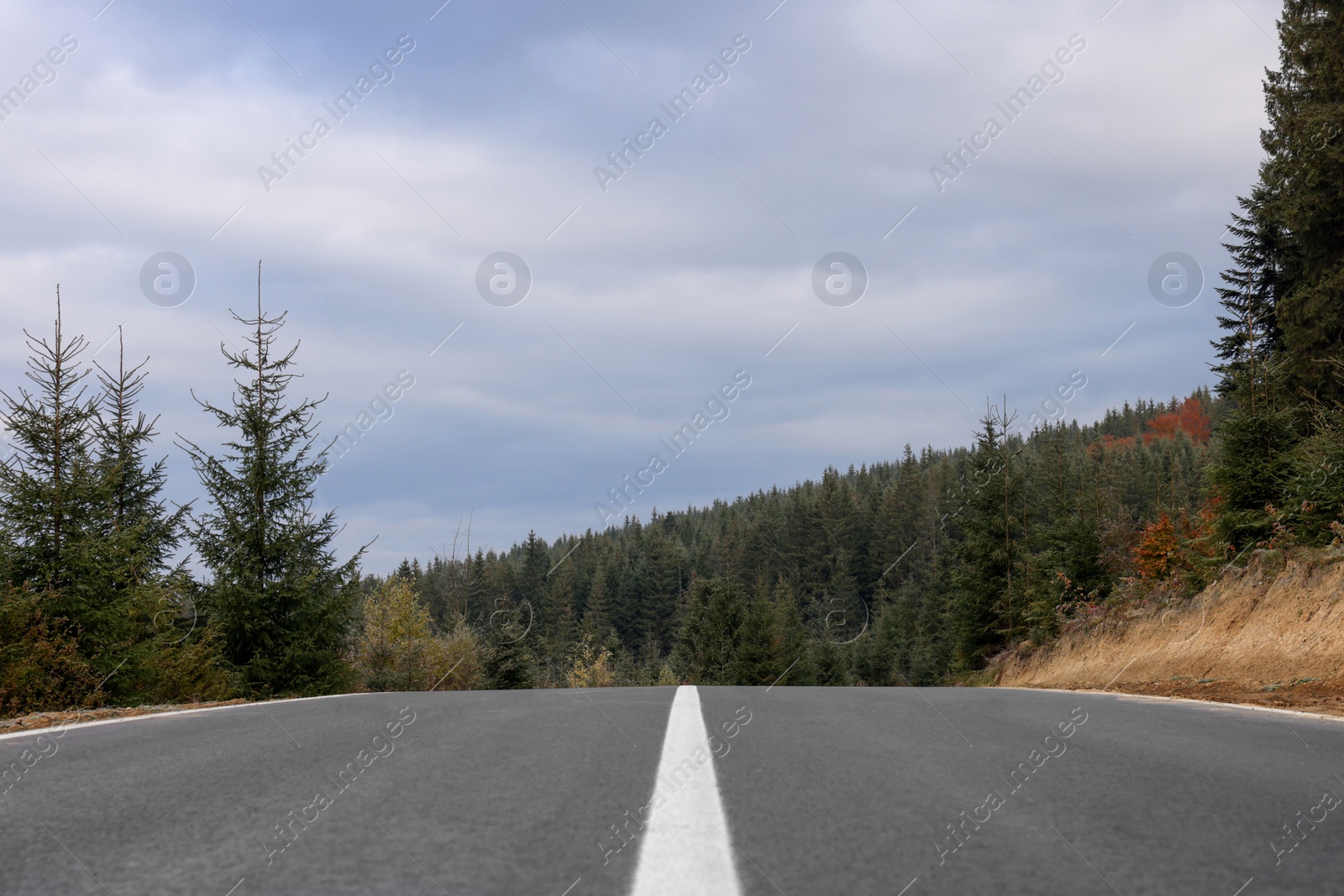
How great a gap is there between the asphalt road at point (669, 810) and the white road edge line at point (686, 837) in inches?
0.5

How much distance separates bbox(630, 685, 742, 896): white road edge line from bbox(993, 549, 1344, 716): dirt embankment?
7.12m

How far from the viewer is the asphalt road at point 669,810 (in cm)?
241

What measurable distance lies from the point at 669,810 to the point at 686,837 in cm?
41

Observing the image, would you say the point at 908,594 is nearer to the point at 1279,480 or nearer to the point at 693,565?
the point at 693,565

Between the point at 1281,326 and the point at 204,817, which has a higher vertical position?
the point at 1281,326

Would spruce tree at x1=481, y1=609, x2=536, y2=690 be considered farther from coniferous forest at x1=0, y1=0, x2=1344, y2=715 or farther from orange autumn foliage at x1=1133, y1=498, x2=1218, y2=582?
orange autumn foliage at x1=1133, y1=498, x2=1218, y2=582

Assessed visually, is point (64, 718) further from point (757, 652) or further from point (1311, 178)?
point (757, 652)

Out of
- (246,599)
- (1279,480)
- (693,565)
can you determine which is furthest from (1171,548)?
(693,565)

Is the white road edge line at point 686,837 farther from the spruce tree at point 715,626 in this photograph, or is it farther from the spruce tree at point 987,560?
the spruce tree at point 715,626

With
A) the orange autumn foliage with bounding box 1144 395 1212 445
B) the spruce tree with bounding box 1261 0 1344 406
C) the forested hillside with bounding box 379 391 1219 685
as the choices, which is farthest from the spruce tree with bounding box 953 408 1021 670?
the orange autumn foliage with bounding box 1144 395 1212 445

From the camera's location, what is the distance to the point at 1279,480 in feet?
56.0

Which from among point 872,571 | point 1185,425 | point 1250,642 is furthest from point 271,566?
point 1185,425

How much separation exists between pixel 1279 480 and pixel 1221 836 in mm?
17360

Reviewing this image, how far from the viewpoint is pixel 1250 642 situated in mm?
13977
